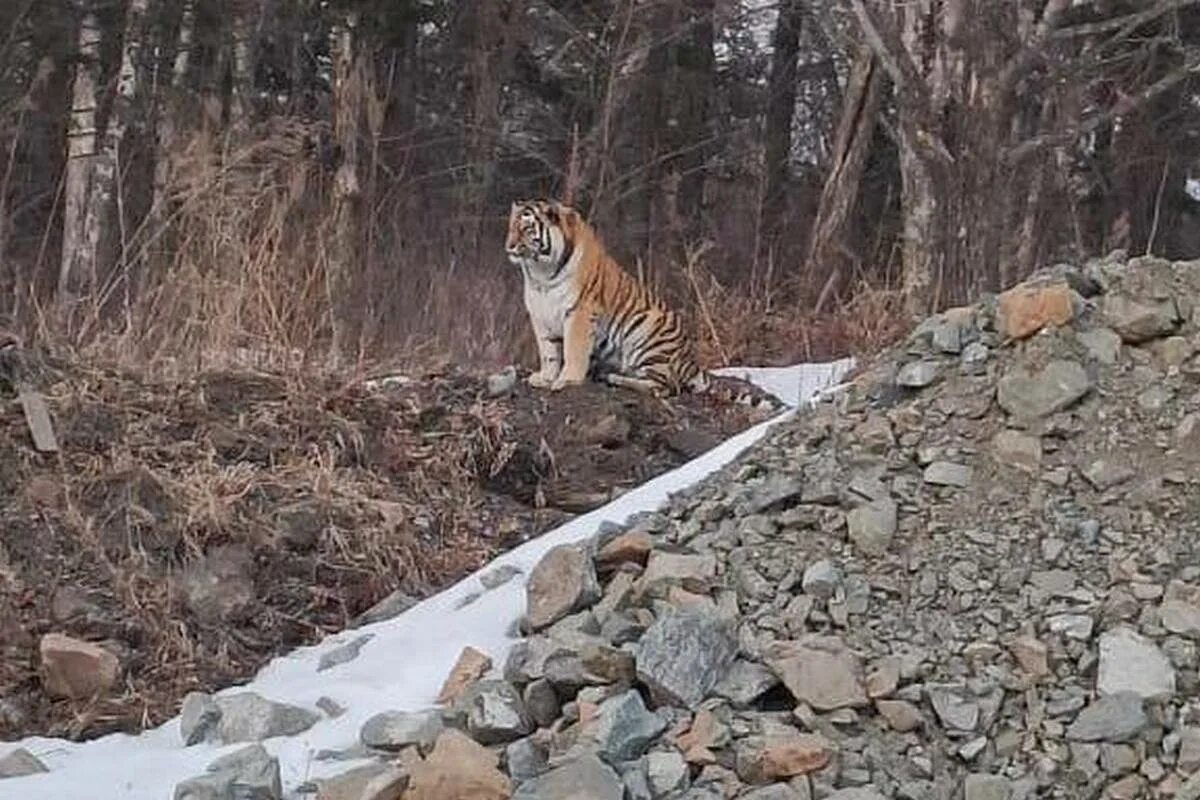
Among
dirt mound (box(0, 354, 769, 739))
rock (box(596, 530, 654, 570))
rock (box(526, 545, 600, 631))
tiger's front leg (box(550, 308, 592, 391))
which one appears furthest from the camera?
tiger's front leg (box(550, 308, 592, 391))

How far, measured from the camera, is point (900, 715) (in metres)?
3.55

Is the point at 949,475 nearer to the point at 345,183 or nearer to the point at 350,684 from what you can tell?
the point at 350,684

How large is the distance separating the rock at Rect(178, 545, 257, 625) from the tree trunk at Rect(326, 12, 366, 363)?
1483 mm

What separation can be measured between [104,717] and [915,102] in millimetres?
5327

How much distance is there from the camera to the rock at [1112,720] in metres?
3.48

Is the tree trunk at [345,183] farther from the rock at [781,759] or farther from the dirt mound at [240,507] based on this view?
the rock at [781,759]

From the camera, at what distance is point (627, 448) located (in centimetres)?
637

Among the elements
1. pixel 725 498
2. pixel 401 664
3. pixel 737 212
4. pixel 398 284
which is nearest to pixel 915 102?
pixel 398 284

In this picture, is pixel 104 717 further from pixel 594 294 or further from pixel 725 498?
pixel 594 294

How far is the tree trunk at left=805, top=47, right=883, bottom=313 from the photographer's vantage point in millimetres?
11672

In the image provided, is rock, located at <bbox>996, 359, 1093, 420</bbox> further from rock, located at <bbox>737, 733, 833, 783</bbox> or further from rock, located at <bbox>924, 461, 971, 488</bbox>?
rock, located at <bbox>737, 733, 833, 783</bbox>

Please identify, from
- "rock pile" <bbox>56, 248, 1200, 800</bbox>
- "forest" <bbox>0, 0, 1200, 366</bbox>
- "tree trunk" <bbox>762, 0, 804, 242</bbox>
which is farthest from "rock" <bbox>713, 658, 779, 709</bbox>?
"tree trunk" <bbox>762, 0, 804, 242</bbox>

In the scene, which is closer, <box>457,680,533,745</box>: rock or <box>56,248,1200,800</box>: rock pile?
<box>56,248,1200,800</box>: rock pile

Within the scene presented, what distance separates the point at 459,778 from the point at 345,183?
23.7 feet
